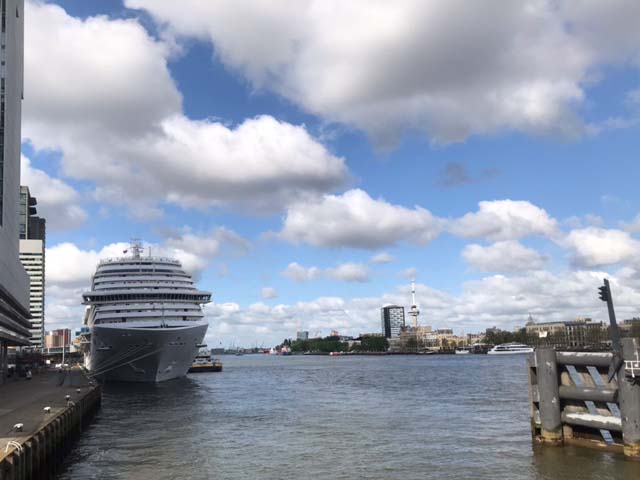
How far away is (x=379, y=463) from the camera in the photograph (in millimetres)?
29938

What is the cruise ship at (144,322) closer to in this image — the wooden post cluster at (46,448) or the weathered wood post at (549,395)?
the wooden post cluster at (46,448)

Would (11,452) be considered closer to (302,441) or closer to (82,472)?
(82,472)

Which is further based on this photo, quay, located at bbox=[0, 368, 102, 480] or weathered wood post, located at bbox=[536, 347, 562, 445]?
weathered wood post, located at bbox=[536, 347, 562, 445]

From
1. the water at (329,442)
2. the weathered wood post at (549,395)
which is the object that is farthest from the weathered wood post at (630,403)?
the weathered wood post at (549,395)

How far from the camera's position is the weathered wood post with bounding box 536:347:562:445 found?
90.8 feet

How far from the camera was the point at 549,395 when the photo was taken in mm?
27719

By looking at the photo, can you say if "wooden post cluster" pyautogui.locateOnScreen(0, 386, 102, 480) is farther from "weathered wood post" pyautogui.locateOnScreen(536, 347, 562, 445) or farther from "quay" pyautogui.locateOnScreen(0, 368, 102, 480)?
"weathered wood post" pyautogui.locateOnScreen(536, 347, 562, 445)

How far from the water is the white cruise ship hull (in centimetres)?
1364

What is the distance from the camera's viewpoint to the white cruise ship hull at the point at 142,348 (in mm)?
75250

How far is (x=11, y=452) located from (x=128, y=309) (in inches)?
2359

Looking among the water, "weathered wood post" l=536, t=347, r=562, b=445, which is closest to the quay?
the water

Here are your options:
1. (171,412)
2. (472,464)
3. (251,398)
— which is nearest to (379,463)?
(472,464)

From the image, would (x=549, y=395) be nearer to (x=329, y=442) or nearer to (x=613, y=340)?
(x=613, y=340)

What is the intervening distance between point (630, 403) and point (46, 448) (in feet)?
85.7
